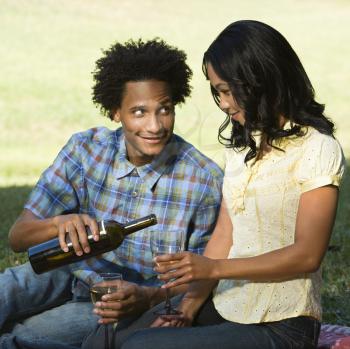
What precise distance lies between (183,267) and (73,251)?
2.37 feet

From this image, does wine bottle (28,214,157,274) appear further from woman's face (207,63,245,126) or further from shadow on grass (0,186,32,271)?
shadow on grass (0,186,32,271)

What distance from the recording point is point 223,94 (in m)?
4.15

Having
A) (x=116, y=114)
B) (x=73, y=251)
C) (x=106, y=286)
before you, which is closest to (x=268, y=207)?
(x=106, y=286)

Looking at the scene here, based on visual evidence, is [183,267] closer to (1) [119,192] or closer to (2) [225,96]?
(2) [225,96]

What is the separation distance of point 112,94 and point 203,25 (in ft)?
79.4

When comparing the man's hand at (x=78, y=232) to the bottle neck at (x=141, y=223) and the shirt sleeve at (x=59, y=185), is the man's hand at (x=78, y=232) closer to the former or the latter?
the bottle neck at (x=141, y=223)

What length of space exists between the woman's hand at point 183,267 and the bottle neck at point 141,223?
0.42m

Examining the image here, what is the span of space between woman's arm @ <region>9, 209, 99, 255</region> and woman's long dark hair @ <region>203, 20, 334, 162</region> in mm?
838

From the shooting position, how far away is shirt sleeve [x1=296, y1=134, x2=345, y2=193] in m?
3.93

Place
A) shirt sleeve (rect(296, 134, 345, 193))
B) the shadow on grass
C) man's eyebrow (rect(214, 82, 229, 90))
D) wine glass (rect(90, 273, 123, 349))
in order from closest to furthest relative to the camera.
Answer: shirt sleeve (rect(296, 134, 345, 193)), man's eyebrow (rect(214, 82, 229, 90)), wine glass (rect(90, 273, 123, 349)), the shadow on grass

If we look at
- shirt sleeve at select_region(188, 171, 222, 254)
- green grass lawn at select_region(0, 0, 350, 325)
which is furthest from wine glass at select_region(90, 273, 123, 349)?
green grass lawn at select_region(0, 0, 350, 325)

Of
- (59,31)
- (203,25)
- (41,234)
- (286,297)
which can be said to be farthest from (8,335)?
(203,25)

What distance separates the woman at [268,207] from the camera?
3.91 meters

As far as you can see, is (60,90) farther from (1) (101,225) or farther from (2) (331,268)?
(1) (101,225)
